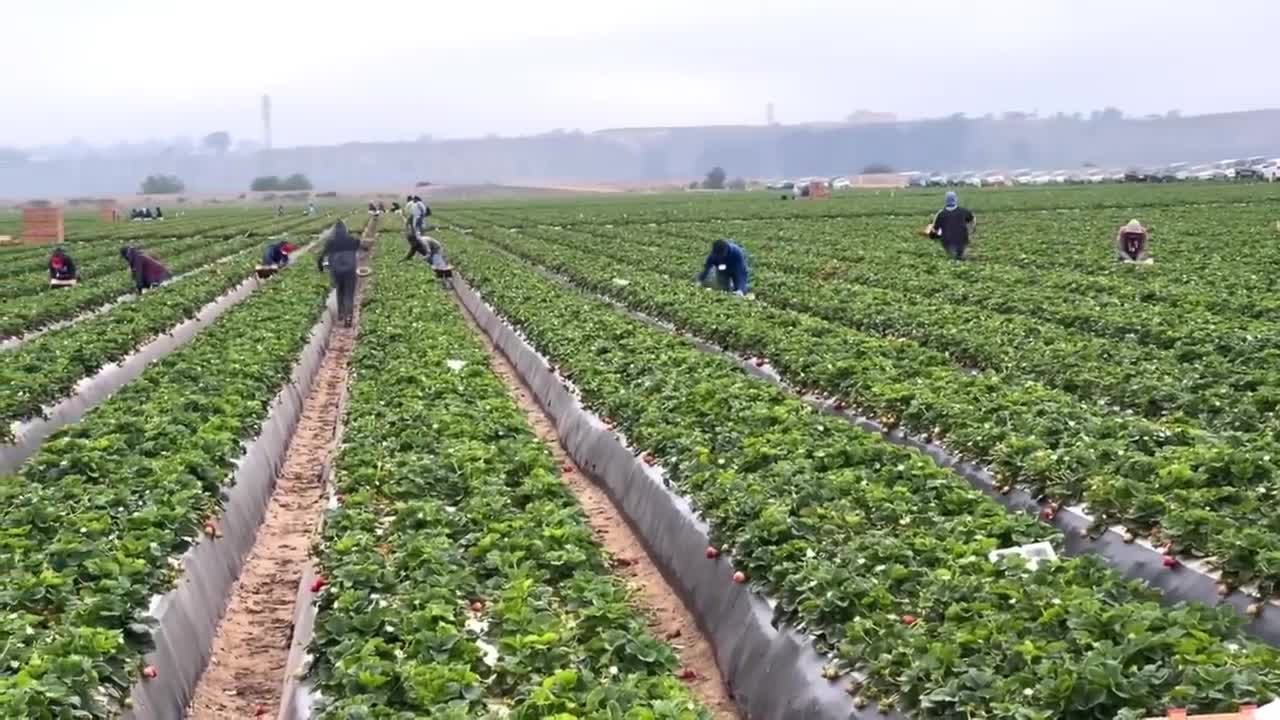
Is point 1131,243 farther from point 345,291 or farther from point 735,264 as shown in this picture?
point 345,291

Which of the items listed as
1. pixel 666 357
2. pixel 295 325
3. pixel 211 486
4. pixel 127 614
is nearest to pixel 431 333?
pixel 295 325

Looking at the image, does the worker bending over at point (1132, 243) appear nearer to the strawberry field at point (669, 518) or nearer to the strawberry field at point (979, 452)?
the strawberry field at point (979, 452)

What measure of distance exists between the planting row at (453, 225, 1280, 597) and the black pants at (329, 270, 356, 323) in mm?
11646

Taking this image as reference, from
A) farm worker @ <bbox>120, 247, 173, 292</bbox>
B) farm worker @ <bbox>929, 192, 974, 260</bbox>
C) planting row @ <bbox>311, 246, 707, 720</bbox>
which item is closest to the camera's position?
planting row @ <bbox>311, 246, 707, 720</bbox>

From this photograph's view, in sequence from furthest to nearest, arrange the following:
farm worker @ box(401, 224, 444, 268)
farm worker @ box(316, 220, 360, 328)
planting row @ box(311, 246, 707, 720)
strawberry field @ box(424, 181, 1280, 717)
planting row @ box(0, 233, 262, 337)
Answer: farm worker @ box(401, 224, 444, 268)
farm worker @ box(316, 220, 360, 328)
planting row @ box(0, 233, 262, 337)
planting row @ box(311, 246, 707, 720)
strawberry field @ box(424, 181, 1280, 717)

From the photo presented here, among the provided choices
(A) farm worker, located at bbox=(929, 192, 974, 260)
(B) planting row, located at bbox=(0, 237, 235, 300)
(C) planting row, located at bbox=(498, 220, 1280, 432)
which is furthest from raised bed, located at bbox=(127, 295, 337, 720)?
(B) planting row, located at bbox=(0, 237, 235, 300)

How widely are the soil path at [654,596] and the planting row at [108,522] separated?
294 centimetres

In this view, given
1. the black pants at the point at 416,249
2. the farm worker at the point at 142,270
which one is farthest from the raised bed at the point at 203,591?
the black pants at the point at 416,249

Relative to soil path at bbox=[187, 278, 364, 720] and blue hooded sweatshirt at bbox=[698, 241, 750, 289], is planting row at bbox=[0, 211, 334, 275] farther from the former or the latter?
soil path at bbox=[187, 278, 364, 720]

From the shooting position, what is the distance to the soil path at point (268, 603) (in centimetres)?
836

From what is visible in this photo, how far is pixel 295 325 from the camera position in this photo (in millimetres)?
21906

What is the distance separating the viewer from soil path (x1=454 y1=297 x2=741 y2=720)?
8.08 metres

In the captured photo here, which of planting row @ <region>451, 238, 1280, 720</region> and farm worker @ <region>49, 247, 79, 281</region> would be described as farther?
farm worker @ <region>49, 247, 79, 281</region>

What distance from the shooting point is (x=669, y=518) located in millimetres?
10422
